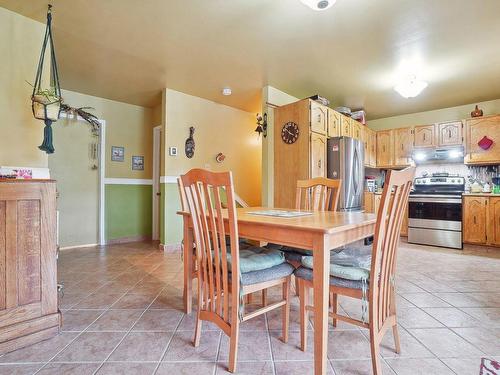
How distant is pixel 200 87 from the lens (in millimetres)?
3947

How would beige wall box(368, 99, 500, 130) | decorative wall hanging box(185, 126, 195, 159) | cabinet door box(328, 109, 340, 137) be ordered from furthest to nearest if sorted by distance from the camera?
beige wall box(368, 99, 500, 130), decorative wall hanging box(185, 126, 195, 159), cabinet door box(328, 109, 340, 137)

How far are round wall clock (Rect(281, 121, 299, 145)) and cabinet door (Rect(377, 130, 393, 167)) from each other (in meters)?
2.65

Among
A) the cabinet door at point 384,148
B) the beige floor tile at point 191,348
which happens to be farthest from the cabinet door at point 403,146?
the beige floor tile at point 191,348

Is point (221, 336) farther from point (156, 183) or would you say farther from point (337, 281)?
point (156, 183)

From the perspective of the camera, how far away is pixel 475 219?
414 centimetres

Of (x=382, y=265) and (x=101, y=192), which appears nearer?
(x=382, y=265)

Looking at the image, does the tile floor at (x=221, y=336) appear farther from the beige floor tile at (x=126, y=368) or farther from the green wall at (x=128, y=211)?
the green wall at (x=128, y=211)

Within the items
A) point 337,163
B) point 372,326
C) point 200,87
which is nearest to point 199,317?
point 372,326

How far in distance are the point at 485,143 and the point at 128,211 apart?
20.0 ft

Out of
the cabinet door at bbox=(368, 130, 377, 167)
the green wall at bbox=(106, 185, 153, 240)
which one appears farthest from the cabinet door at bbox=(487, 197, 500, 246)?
the green wall at bbox=(106, 185, 153, 240)

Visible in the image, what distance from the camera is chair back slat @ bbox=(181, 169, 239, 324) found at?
127 cm

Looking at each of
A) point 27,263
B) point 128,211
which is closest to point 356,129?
point 128,211

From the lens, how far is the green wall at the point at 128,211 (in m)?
4.42

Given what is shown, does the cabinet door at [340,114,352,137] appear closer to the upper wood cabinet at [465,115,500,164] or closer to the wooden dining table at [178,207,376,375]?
the upper wood cabinet at [465,115,500,164]
